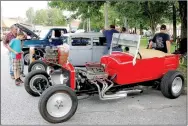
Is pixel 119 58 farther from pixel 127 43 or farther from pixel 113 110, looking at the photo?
pixel 113 110

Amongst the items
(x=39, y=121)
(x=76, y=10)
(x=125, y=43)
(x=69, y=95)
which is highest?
(x=76, y=10)

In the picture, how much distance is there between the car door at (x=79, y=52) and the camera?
10164 mm

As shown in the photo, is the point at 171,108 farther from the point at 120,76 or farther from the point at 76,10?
the point at 76,10

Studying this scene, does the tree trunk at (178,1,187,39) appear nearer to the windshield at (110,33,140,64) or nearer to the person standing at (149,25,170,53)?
the person standing at (149,25,170,53)

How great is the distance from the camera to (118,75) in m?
5.95

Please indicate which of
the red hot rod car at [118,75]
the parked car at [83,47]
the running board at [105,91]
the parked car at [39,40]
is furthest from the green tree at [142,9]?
the running board at [105,91]

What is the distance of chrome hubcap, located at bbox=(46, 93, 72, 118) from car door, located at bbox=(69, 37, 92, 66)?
518 cm

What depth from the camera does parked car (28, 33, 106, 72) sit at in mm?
10148

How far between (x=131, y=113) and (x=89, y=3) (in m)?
7.53

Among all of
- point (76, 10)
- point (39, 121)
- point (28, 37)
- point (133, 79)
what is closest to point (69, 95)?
point (39, 121)

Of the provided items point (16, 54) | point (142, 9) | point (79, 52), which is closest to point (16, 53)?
point (16, 54)

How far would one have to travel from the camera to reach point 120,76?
19.5ft

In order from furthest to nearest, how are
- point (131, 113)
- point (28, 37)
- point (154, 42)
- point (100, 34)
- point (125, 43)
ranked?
point (28, 37), point (100, 34), point (154, 42), point (125, 43), point (131, 113)

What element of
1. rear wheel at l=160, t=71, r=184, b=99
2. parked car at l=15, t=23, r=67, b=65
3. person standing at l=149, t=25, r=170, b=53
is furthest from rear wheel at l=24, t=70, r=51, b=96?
parked car at l=15, t=23, r=67, b=65
